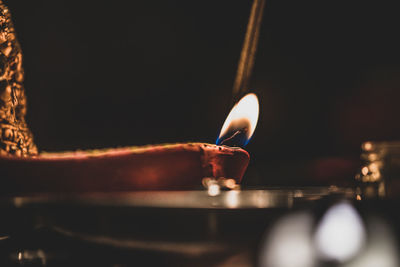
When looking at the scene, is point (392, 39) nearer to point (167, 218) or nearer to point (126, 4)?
point (126, 4)

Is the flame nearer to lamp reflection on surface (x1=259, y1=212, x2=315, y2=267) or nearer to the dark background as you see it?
lamp reflection on surface (x1=259, y1=212, x2=315, y2=267)

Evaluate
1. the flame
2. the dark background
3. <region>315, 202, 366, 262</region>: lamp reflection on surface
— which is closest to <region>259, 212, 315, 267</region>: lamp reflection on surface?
<region>315, 202, 366, 262</region>: lamp reflection on surface

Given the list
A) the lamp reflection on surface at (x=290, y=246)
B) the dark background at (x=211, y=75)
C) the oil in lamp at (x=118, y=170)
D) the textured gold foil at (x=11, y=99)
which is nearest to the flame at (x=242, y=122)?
the oil in lamp at (x=118, y=170)

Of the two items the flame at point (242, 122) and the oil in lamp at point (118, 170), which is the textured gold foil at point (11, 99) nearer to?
the oil in lamp at point (118, 170)

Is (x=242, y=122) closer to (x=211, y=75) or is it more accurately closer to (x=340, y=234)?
(x=340, y=234)

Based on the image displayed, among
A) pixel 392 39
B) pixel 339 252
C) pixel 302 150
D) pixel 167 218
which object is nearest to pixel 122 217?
pixel 167 218
